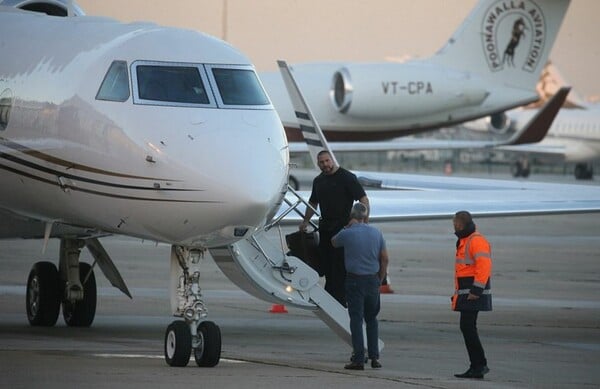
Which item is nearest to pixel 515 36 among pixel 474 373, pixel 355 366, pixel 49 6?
pixel 49 6

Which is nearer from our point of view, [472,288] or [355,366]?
[472,288]

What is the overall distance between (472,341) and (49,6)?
7.27 metres

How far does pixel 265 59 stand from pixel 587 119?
2500 cm

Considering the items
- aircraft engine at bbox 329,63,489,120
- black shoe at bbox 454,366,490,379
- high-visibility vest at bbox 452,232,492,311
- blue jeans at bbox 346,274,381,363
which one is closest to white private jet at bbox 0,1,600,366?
blue jeans at bbox 346,274,381,363

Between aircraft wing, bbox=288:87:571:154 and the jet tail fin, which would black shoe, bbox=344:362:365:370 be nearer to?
aircraft wing, bbox=288:87:571:154

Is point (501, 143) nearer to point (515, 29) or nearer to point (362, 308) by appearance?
point (515, 29)

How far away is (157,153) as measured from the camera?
13.1 metres

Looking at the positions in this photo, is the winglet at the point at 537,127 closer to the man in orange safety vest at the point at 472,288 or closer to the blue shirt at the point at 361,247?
the blue shirt at the point at 361,247

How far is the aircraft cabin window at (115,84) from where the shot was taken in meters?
13.8

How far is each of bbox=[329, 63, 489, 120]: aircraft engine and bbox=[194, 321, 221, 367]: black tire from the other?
3694 cm

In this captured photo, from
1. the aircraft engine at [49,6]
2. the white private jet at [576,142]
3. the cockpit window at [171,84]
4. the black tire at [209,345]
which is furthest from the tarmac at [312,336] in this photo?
the white private jet at [576,142]

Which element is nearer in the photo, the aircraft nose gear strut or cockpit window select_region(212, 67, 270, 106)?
the aircraft nose gear strut

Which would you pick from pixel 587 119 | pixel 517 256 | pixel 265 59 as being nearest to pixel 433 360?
pixel 517 256

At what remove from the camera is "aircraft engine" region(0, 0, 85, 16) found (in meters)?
18.0
